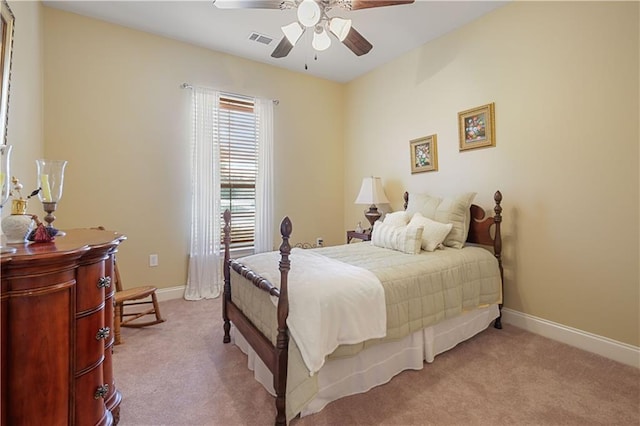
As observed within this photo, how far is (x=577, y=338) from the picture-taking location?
2352 millimetres

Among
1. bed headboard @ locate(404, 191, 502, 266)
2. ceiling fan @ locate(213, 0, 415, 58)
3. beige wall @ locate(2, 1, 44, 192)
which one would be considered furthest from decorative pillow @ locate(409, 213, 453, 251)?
beige wall @ locate(2, 1, 44, 192)

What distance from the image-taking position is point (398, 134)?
3.81m

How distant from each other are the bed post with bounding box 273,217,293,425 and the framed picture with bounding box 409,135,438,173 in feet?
7.96

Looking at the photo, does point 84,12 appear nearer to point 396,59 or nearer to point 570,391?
point 396,59

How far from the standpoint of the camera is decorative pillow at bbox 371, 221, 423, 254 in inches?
99.7

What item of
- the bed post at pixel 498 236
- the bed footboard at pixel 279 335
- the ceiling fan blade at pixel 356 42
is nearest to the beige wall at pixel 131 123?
the ceiling fan blade at pixel 356 42

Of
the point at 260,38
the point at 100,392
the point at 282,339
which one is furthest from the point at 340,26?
the point at 100,392

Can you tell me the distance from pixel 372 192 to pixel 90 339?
9.98 ft

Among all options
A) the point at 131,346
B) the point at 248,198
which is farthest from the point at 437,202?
the point at 131,346

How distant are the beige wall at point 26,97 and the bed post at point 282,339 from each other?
164 cm

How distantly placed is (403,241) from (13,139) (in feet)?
9.85

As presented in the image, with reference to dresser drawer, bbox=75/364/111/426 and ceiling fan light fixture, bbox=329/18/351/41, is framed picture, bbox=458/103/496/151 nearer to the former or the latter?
ceiling fan light fixture, bbox=329/18/351/41

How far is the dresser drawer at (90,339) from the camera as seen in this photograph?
1.24 m

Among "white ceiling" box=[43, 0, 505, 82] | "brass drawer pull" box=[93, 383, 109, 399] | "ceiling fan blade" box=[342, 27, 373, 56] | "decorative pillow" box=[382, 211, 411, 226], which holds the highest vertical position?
"white ceiling" box=[43, 0, 505, 82]
